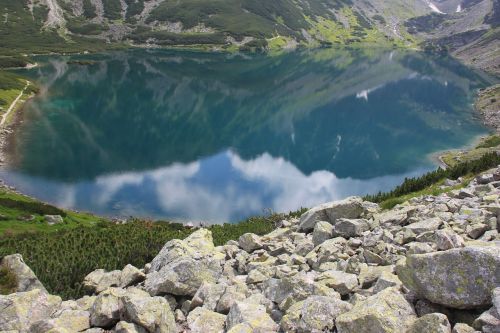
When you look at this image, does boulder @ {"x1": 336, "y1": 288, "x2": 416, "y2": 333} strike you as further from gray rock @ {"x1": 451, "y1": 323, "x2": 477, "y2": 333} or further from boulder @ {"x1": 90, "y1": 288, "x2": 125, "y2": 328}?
boulder @ {"x1": 90, "y1": 288, "x2": 125, "y2": 328}

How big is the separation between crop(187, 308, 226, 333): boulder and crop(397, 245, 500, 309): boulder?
19.8 feet

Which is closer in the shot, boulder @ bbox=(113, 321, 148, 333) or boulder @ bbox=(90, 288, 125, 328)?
Answer: boulder @ bbox=(113, 321, 148, 333)

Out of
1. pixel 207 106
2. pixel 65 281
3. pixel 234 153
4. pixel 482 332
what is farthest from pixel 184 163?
pixel 482 332

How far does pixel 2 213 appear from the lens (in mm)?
40594

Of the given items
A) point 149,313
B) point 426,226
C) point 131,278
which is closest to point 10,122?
point 131,278

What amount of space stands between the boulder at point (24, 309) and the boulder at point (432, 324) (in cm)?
1143

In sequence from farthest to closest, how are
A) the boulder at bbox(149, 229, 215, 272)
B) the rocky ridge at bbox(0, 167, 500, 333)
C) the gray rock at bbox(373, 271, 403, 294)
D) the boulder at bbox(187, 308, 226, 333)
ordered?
the boulder at bbox(149, 229, 215, 272)
the boulder at bbox(187, 308, 226, 333)
the gray rock at bbox(373, 271, 403, 294)
the rocky ridge at bbox(0, 167, 500, 333)

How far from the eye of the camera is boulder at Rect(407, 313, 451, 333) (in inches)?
377

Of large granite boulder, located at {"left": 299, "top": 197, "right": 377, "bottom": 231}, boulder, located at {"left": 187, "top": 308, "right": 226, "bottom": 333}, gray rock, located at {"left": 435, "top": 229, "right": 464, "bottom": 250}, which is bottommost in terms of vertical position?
large granite boulder, located at {"left": 299, "top": 197, "right": 377, "bottom": 231}

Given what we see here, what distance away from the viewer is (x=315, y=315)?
1155 centimetres

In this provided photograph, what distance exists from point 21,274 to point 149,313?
28.9 ft

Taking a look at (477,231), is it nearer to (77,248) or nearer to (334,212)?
(334,212)

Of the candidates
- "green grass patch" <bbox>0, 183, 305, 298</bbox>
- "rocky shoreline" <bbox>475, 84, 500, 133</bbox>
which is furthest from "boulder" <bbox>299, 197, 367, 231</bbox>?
"rocky shoreline" <bbox>475, 84, 500, 133</bbox>

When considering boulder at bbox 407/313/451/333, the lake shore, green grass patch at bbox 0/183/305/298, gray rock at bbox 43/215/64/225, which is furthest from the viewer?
the lake shore
